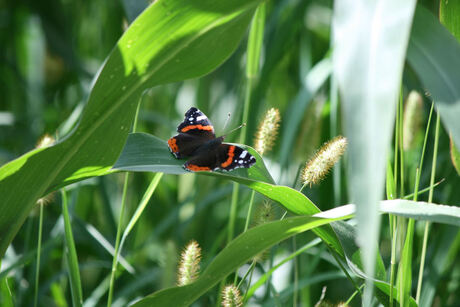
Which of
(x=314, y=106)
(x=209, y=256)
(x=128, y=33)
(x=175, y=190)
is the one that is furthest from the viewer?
(x=175, y=190)

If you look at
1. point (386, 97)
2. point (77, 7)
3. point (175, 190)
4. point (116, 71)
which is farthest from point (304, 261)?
point (77, 7)

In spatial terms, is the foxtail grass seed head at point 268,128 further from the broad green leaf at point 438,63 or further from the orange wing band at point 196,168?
the broad green leaf at point 438,63

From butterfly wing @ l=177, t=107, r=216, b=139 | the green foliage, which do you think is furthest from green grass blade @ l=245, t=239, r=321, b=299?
butterfly wing @ l=177, t=107, r=216, b=139

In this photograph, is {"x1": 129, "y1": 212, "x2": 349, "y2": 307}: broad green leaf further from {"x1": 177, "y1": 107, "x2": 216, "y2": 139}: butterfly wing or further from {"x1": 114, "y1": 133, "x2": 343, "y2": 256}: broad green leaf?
{"x1": 177, "y1": 107, "x2": 216, "y2": 139}: butterfly wing

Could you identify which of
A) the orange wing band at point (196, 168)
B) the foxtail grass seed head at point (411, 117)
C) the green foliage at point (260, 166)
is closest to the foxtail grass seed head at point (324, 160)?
the green foliage at point (260, 166)

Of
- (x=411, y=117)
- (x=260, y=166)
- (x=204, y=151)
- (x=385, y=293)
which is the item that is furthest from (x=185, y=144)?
(x=411, y=117)

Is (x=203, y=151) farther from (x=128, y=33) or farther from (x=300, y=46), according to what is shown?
(x=300, y=46)

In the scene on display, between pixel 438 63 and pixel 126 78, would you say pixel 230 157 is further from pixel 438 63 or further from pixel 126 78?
pixel 438 63
